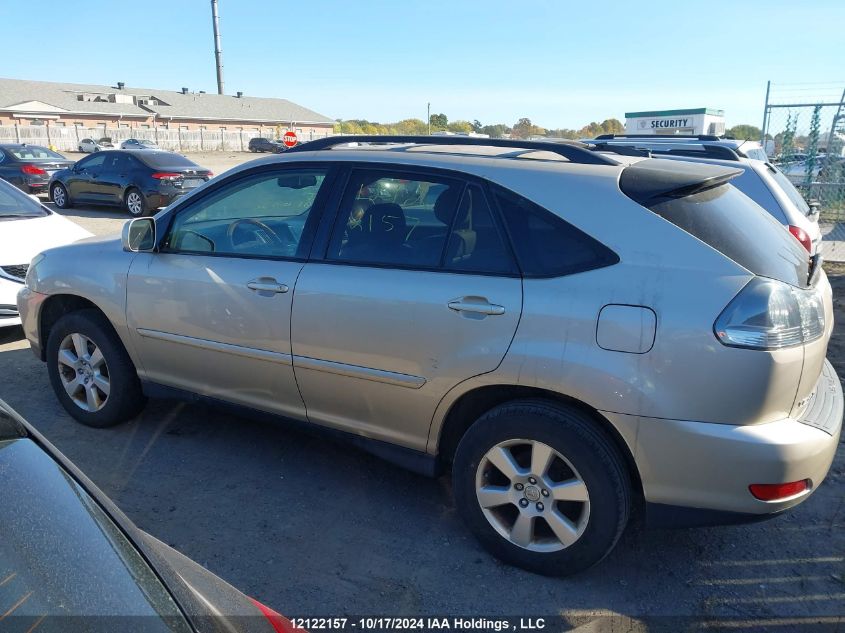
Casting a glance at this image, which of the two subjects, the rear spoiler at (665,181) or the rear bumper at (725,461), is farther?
the rear spoiler at (665,181)

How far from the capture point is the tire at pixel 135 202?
15359mm

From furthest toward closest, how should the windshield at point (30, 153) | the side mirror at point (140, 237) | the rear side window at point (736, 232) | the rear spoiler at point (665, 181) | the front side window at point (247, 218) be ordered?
the windshield at point (30, 153) → the side mirror at point (140, 237) → the front side window at point (247, 218) → the rear spoiler at point (665, 181) → the rear side window at point (736, 232)

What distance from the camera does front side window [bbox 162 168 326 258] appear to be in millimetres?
3729

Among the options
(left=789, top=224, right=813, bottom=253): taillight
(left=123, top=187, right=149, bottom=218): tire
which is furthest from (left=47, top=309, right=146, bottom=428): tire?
(left=123, top=187, right=149, bottom=218): tire

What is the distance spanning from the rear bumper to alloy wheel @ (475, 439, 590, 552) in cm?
31

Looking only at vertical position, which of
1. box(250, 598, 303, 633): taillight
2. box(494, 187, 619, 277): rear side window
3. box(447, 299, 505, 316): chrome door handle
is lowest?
box(250, 598, 303, 633): taillight

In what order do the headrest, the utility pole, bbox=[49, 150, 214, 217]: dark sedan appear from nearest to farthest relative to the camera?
the headrest → bbox=[49, 150, 214, 217]: dark sedan → the utility pole

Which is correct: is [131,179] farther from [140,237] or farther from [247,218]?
[247,218]

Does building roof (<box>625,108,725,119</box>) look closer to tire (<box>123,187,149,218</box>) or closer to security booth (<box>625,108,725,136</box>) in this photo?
security booth (<box>625,108,725,136</box>)

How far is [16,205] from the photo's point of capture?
282 inches

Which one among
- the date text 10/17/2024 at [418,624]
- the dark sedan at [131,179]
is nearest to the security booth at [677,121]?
the dark sedan at [131,179]

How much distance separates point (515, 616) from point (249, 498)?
61.7 inches

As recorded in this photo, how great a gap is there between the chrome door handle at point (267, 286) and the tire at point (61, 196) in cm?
1558

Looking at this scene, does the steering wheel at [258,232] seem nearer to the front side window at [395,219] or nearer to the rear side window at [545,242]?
the front side window at [395,219]
